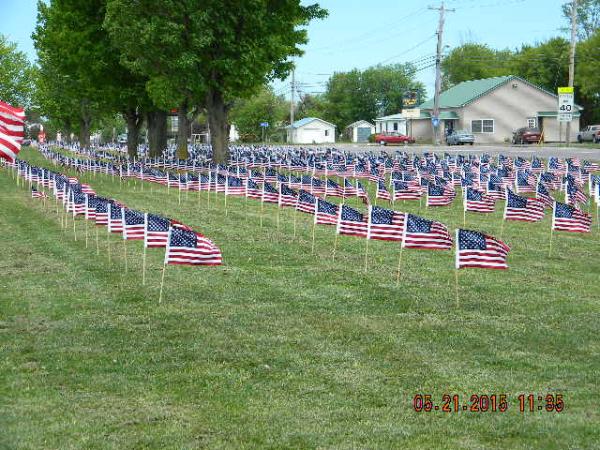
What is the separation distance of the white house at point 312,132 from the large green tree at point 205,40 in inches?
3026

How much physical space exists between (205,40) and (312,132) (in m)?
86.2

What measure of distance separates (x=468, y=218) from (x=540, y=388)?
16971 millimetres

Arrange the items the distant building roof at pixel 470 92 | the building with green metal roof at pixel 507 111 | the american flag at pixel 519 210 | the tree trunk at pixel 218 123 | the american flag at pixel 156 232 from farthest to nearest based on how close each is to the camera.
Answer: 1. the building with green metal roof at pixel 507 111
2. the distant building roof at pixel 470 92
3. the tree trunk at pixel 218 123
4. the american flag at pixel 519 210
5. the american flag at pixel 156 232

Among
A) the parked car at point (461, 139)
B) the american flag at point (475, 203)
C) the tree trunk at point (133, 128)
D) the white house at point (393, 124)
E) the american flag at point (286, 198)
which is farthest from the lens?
the white house at point (393, 124)

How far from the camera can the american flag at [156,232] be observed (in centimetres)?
1505

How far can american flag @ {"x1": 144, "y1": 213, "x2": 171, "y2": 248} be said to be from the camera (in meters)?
15.0

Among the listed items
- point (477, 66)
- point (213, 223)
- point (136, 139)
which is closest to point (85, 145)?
point (136, 139)

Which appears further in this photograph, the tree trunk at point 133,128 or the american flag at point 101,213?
the tree trunk at point 133,128

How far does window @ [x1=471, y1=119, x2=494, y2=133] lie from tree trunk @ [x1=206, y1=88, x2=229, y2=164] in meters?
49.2

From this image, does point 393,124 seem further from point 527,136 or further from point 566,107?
point 566,107

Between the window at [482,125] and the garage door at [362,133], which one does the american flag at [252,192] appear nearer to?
the window at [482,125]
